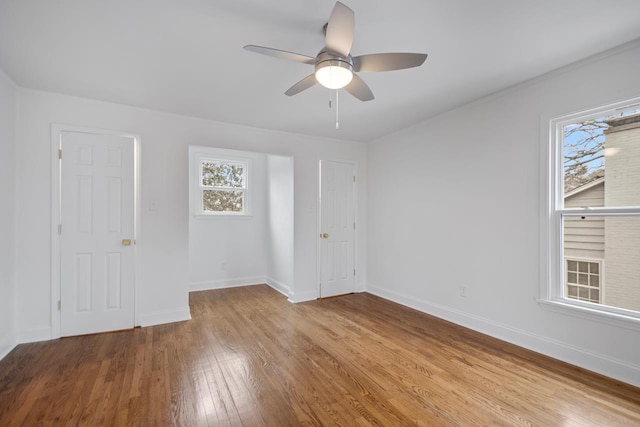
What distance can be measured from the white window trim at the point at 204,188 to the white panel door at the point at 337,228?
1.53 meters

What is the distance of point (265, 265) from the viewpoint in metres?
5.51

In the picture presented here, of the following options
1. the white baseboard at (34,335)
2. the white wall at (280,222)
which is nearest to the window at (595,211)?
the white wall at (280,222)

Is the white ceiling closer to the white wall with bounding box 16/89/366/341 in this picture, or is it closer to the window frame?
the white wall with bounding box 16/89/366/341

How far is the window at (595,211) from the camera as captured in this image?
224 centimetres

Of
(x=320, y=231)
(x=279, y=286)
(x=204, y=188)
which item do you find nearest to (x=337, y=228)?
(x=320, y=231)

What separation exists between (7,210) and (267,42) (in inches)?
112

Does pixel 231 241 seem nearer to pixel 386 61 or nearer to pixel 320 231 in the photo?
pixel 320 231

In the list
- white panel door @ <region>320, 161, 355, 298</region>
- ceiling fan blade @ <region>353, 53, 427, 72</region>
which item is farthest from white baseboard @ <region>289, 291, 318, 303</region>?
ceiling fan blade @ <region>353, 53, 427, 72</region>

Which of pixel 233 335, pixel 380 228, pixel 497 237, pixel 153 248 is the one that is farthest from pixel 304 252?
pixel 497 237

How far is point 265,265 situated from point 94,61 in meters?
3.92

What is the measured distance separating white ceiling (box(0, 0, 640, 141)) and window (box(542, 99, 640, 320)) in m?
0.61

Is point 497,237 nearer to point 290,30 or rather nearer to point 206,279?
point 290,30

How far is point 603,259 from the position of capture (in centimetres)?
239

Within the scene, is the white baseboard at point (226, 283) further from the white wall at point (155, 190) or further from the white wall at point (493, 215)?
the white wall at point (493, 215)
